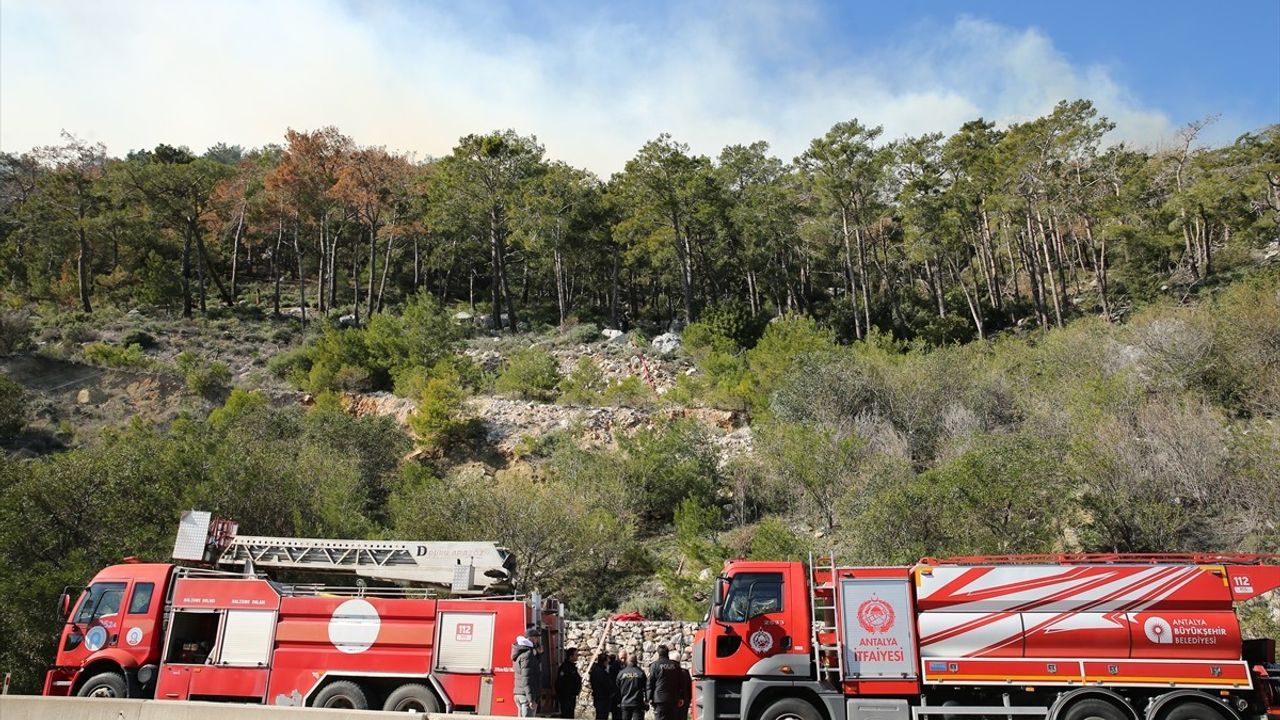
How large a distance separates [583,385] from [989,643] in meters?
29.3

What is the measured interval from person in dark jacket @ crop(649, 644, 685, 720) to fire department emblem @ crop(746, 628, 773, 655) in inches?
67.1

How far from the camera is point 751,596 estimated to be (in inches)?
487

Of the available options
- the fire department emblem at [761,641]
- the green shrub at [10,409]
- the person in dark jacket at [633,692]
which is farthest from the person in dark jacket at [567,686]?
the green shrub at [10,409]

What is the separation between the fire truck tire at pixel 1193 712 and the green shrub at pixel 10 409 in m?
41.4

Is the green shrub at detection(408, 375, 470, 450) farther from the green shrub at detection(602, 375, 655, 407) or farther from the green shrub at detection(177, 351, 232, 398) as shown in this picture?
the green shrub at detection(177, 351, 232, 398)

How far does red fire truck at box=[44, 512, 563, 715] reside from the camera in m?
13.9

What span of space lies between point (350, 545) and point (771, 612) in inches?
321

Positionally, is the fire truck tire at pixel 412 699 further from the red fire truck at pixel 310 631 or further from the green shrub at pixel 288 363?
the green shrub at pixel 288 363

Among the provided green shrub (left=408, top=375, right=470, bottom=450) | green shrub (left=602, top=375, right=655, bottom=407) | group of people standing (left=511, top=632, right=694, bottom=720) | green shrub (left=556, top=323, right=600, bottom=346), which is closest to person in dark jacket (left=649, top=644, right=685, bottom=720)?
group of people standing (left=511, top=632, right=694, bottom=720)

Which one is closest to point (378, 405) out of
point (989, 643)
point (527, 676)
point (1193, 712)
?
point (527, 676)

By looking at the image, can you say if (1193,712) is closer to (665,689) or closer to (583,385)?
(665,689)

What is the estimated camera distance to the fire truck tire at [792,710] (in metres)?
11.8

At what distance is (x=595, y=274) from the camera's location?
6162 cm

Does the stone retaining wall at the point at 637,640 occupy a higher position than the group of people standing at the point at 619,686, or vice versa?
the stone retaining wall at the point at 637,640
